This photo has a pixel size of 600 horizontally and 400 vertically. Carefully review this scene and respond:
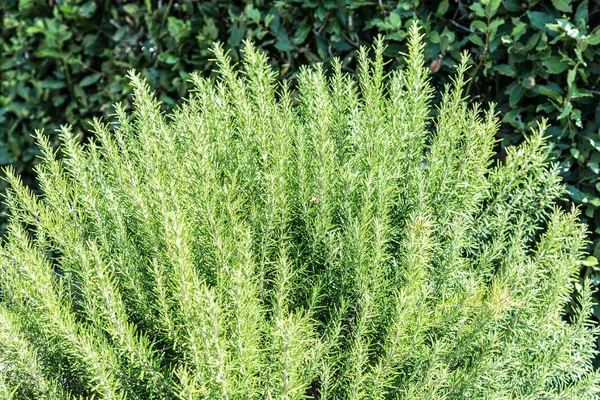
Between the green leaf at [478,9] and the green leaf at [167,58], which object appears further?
the green leaf at [167,58]

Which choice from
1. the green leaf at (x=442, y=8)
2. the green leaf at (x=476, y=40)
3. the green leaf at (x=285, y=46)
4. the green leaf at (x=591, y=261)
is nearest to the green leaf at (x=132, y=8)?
the green leaf at (x=285, y=46)

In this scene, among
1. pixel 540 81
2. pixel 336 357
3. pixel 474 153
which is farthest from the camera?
pixel 540 81

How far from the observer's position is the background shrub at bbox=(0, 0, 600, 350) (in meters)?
2.19

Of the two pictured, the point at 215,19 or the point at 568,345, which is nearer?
the point at 568,345

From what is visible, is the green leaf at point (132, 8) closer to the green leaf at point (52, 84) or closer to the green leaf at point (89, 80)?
the green leaf at point (89, 80)

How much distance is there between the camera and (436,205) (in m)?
1.38

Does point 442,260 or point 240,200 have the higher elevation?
point 240,200

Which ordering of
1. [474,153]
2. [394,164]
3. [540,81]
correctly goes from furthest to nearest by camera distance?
1. [540,81]
2. [474,153]
3. [394,164]

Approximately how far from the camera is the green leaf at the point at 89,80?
11.7 ft

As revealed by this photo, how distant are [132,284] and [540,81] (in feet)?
5.55

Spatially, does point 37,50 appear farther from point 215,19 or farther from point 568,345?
point 568,345

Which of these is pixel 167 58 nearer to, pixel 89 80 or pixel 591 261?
pixel 89 80

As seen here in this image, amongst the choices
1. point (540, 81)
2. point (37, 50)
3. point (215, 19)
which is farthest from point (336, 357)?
point (37, 50)

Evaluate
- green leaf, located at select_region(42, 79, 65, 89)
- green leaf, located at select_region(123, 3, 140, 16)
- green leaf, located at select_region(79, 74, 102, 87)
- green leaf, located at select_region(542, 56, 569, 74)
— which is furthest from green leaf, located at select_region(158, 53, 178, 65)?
green leaf, located at select_region(542, 56, 569, 74)
